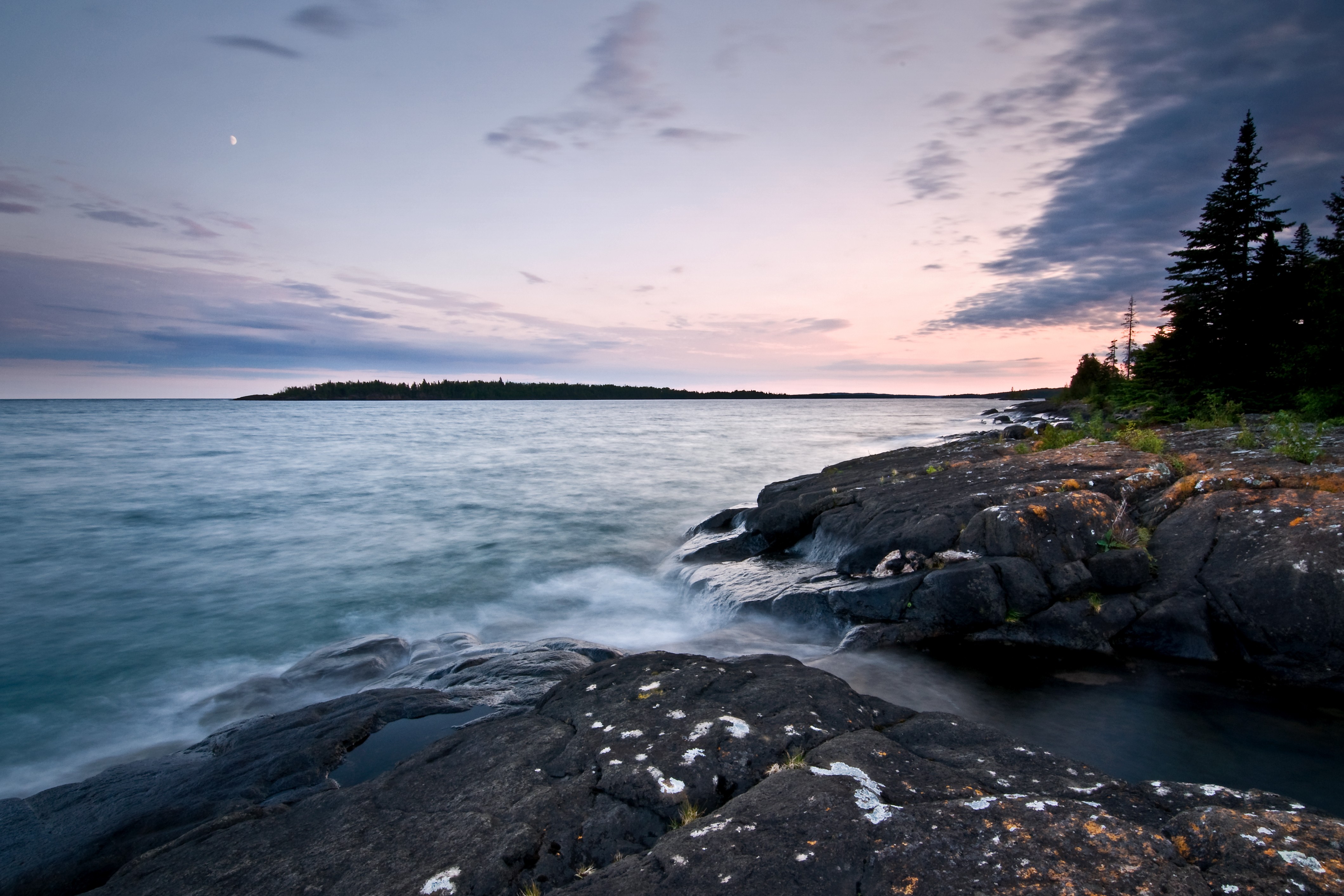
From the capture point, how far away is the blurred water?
387 inches

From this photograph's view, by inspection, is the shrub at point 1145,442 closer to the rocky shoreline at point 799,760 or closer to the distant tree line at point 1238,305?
the rocky shoreline at point 799,760

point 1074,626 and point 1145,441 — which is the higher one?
point 1145,441

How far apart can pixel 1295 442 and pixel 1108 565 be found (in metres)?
5.17

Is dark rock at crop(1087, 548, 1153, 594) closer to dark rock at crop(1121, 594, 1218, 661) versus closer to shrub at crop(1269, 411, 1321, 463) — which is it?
dark rock at crop(1121, 594, 1218, 661)

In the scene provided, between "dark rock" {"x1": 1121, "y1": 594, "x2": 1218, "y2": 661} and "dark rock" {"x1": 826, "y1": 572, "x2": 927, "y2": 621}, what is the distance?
277 centimetres

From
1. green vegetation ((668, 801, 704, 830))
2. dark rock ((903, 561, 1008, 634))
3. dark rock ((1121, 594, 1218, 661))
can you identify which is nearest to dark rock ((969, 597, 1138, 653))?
dark rock ((1121, 594, 1218, 661))

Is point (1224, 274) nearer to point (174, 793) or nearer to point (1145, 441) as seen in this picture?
point (1145, 441)

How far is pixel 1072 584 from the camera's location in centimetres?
840

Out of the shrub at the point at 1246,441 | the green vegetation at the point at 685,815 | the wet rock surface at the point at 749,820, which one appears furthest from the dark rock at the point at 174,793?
the shrub at the point at 1246,441

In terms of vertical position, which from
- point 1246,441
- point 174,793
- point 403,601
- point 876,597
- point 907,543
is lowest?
point 403,601

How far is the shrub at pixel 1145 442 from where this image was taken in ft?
39.9

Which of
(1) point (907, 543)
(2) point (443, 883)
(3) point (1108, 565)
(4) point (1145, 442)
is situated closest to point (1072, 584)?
(3) point (1108, 565)

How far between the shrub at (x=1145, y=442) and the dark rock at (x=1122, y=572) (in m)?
4.98

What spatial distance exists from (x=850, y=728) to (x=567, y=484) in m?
25.9
